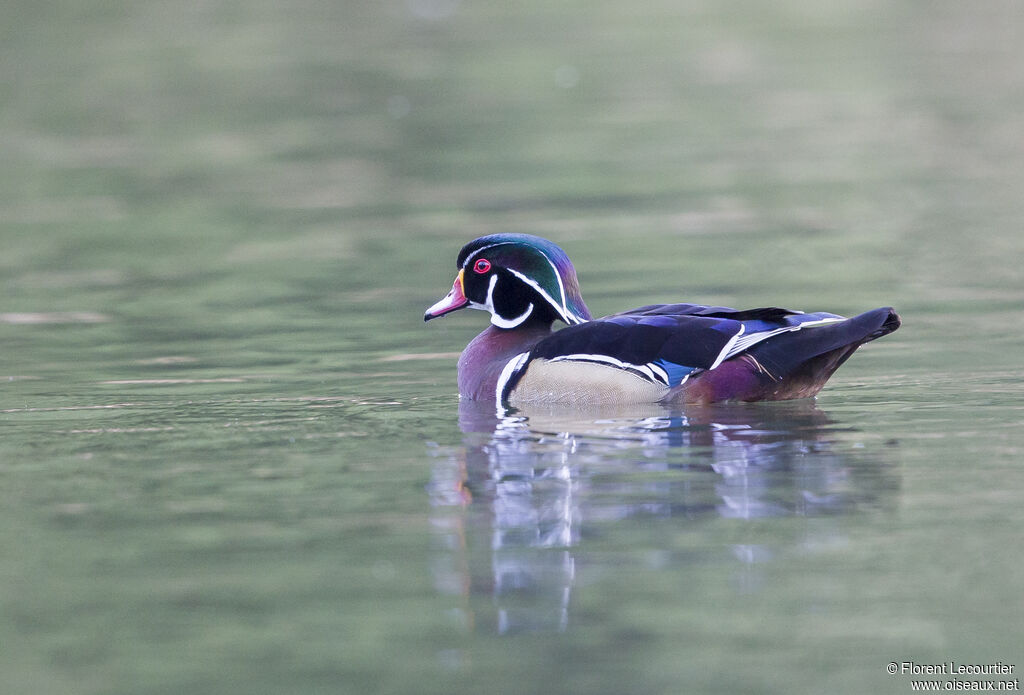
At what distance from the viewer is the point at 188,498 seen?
26.0 feet

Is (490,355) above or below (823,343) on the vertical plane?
below

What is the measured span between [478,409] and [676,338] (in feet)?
4.43

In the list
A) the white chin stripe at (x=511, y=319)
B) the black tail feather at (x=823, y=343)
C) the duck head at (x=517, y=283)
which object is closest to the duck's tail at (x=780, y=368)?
the black tail feather at (x=823, y=343)

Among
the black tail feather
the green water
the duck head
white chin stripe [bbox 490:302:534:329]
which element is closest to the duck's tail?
the black tail feather

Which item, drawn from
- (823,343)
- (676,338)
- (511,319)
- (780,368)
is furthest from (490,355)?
(823,343)

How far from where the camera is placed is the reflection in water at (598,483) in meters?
6.67

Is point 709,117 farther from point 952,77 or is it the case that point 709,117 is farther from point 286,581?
point 286,581

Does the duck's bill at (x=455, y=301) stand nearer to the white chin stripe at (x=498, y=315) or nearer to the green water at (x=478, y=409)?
the white chin stripe at (x=498, y=315)

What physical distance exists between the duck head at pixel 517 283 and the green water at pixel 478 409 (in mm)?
623

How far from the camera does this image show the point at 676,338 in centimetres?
959

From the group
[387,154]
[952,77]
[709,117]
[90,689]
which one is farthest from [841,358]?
[952,77]

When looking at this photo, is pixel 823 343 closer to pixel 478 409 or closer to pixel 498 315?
pixel 478 409

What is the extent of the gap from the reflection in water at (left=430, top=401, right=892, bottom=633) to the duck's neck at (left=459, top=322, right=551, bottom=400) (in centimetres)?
59

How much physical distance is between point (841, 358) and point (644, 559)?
11.1 ft
